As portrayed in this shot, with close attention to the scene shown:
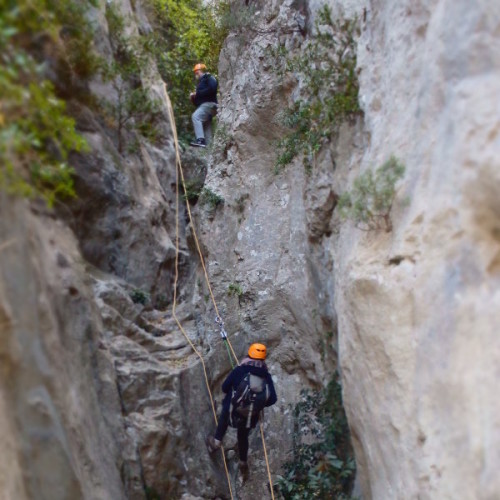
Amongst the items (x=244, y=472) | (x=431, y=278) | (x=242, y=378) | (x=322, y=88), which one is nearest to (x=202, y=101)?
(x=322, y=88)

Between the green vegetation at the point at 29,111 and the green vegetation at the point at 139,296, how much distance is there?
114 inches

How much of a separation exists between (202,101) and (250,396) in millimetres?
6956

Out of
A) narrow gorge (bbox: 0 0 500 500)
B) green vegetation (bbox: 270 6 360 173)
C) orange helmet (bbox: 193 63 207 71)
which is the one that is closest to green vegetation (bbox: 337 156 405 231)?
narrow gorge (bbox: 0 0 500 500)

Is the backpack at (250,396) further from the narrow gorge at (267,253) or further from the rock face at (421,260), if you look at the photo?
the rock face at (421,260)

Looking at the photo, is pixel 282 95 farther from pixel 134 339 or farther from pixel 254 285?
pixel 134 339

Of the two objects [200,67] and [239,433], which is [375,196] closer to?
[239,433]

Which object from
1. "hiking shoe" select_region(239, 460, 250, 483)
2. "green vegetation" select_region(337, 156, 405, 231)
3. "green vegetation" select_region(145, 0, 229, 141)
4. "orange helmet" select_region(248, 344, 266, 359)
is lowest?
"hiking shoe" select_region(239, 460, 250, 483)

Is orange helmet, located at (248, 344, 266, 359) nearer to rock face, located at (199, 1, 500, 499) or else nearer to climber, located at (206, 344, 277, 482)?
climber, located at (206, 344, 277, 482)

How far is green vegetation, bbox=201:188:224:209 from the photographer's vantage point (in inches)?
411

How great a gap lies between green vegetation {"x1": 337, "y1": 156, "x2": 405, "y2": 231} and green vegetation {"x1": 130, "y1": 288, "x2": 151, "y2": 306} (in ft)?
12.8

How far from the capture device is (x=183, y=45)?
1382cm

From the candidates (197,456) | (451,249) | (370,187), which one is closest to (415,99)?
(370,187)

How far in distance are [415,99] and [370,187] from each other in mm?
879

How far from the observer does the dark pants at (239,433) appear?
827 centimetres
